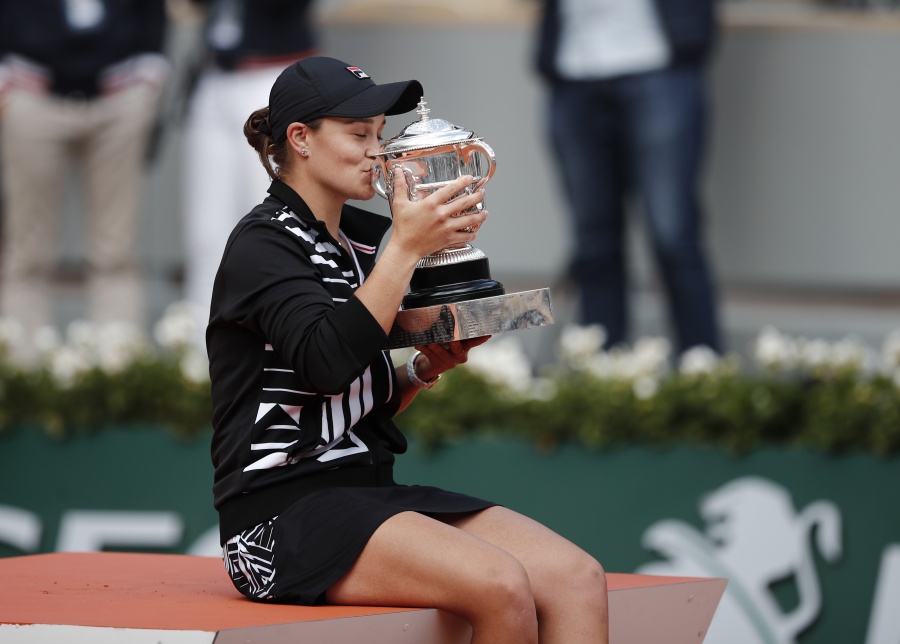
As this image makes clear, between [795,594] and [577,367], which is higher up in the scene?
[577,367]

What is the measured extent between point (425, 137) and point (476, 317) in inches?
14.1

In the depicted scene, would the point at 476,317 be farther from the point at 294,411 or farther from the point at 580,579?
the point at 580,579

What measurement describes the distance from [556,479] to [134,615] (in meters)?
2.02

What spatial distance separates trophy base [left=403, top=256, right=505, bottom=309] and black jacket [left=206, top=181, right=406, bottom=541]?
14cm

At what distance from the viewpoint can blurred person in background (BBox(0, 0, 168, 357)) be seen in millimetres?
5660

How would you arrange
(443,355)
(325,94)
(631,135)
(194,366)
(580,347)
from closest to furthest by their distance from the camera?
(325,94) → (443,355) → (580,347) → (194,366) → (631,135)

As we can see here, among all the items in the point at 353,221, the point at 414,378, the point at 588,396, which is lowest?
the point at 588,396

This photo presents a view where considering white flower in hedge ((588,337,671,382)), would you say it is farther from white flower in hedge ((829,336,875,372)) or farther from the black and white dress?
the black and white dress

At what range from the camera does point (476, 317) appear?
2.78 meters

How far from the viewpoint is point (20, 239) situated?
582 cm

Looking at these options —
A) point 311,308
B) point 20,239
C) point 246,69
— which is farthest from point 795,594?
point 20,239

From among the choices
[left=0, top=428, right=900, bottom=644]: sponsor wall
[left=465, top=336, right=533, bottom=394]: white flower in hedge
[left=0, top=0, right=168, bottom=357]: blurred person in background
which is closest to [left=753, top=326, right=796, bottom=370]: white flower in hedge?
[left=0, top=428, right=900, bottom=644]: sponsor wall

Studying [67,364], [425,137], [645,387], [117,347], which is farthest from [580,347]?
[425,137]

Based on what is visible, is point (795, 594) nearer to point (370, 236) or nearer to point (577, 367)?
point (577, 367)
